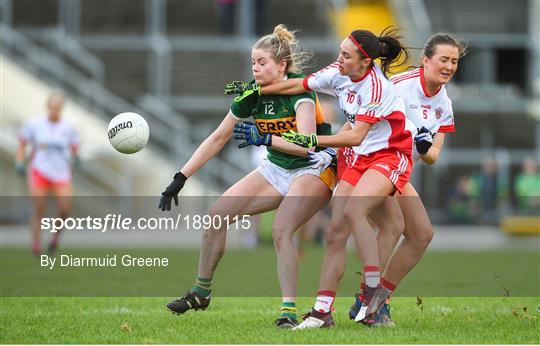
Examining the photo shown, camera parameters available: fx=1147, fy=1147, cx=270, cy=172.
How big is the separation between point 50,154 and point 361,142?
8866 millimetres

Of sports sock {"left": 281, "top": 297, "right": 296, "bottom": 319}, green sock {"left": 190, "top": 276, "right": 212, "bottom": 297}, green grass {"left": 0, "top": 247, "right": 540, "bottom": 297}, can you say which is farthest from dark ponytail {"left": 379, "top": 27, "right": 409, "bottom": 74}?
green grass {"left": 0, "top": 247, "right": 540, "bottom": 297}

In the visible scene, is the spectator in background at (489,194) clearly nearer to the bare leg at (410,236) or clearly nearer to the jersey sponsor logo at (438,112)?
the jersey sponsor logo at (438,112)

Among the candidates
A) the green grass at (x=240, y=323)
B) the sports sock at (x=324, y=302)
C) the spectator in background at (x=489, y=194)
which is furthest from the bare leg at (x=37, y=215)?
the spectator in background at (x=489, y=194)

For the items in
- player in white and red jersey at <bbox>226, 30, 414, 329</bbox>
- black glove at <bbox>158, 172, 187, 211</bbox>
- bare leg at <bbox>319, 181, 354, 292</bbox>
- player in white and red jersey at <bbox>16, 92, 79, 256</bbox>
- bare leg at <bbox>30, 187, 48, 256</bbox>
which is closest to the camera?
player in white and red jersey at <bbox>226, 30, 414, 329</bbox>

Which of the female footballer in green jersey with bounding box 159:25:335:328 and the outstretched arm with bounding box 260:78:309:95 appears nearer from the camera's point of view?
the female footballer in green jersey with bounding box 159:25:335:328

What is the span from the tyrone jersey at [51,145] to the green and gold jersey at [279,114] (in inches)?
315

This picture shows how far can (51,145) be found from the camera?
16.1 meters

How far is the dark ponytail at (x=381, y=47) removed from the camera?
8086 mm

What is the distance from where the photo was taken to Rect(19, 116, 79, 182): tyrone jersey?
16.1 metres

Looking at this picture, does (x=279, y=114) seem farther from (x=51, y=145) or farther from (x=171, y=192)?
(x=51, y=145)

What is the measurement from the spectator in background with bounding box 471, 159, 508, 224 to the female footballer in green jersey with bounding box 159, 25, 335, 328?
16.0m

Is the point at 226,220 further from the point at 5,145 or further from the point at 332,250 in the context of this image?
the point at 5,145

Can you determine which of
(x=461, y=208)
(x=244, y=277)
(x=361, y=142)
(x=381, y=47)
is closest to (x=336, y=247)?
(x=361, y=142)

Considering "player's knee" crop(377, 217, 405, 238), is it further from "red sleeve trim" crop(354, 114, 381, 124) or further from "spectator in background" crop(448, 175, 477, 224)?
"spectator in background" crop(448, 175, 477, 224)
